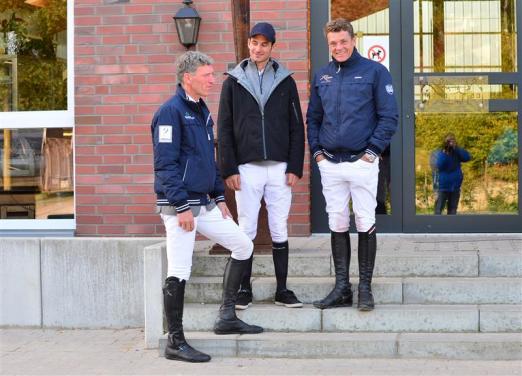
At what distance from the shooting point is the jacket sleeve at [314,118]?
612 centimetres

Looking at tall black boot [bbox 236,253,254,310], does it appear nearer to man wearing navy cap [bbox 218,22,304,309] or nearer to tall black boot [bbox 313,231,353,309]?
man wearing navy cap [bbox 218,22,304,309]

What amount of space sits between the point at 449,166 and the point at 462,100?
2.05ft

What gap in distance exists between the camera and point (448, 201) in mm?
8266

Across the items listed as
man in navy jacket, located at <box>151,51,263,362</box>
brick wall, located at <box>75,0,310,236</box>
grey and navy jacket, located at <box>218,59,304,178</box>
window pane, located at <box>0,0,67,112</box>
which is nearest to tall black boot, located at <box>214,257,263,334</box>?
man in navy jacket, located at <box>151,51,263,362</box>

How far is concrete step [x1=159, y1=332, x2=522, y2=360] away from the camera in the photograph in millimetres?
5613

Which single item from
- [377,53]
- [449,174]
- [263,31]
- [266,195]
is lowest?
[266,195]

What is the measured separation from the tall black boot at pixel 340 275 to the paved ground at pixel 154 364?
49 centimetres

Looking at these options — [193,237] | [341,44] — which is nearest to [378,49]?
[341,44]

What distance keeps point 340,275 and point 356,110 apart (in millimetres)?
1140

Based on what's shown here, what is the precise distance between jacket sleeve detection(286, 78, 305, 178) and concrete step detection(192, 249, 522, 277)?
0.84 metres

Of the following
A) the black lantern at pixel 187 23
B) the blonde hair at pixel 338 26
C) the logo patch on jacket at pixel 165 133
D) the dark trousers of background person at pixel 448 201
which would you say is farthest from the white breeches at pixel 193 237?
the dark trousers of background person at pixel 448 201

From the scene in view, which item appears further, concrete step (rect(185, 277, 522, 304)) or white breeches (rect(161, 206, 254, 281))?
concrete step (rect(185, 277, 522, 304))

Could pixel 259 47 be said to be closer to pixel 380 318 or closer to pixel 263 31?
pixel 263 31

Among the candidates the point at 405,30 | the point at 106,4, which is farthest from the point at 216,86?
the point at 405,30
